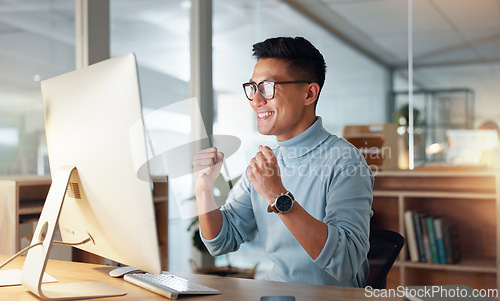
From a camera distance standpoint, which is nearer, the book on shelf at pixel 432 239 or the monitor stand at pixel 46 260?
the monitor stand at pixel 46 260

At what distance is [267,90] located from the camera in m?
1.63

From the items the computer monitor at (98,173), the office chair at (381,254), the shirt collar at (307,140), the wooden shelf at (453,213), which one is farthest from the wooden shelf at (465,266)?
the computer monitor at (98,173)

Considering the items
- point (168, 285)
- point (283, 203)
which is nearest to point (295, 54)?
point (283, 203)

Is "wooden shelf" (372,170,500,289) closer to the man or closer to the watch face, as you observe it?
the man

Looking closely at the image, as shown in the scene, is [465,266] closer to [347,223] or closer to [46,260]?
[347,223]

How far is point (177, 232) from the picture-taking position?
388cm

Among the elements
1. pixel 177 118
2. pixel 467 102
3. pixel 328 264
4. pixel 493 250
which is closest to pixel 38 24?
pixel 177 118

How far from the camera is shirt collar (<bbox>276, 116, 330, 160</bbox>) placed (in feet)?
5.37

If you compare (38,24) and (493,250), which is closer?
(38,24)

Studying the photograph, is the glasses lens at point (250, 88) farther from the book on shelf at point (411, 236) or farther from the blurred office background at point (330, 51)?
the book on shelf at point (411, 236)

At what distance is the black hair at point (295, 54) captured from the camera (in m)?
1.63

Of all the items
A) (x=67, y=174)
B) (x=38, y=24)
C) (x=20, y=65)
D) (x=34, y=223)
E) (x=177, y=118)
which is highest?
(x=38, y=24)

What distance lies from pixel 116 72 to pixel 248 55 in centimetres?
297

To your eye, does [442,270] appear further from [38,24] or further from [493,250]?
[38,24]
